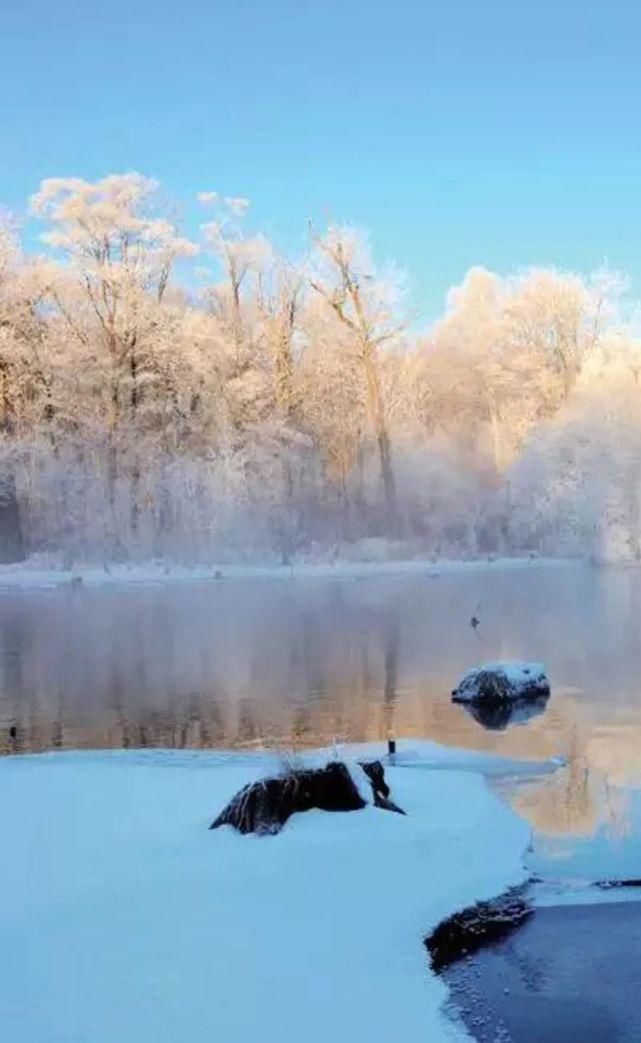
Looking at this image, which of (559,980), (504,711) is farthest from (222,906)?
(504,711)

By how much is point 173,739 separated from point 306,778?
5.14m

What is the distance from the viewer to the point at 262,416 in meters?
48.6

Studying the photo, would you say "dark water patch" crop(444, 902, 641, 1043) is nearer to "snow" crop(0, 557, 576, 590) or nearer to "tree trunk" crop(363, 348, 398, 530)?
"snow" crop(0, 557, 576, 590)

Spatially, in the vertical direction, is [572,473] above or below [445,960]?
above

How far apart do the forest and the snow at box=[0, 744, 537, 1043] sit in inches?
1246

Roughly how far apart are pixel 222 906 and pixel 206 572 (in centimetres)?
3271

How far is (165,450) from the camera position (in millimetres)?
45656

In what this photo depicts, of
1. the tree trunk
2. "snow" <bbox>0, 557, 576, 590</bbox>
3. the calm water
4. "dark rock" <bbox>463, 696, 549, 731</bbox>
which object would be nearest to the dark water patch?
the calm water

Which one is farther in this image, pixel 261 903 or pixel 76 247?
pixel 76 247

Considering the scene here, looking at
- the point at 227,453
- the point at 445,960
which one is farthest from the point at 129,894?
the point at 227,453

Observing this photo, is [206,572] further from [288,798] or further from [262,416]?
[288,798]

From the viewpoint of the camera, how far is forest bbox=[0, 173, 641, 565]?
44094mm

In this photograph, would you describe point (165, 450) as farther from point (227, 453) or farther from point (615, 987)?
point (615, 987)

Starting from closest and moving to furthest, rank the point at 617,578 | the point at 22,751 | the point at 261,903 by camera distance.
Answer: the point at 261,903 → the point at 22,751 → the point at 617,578
